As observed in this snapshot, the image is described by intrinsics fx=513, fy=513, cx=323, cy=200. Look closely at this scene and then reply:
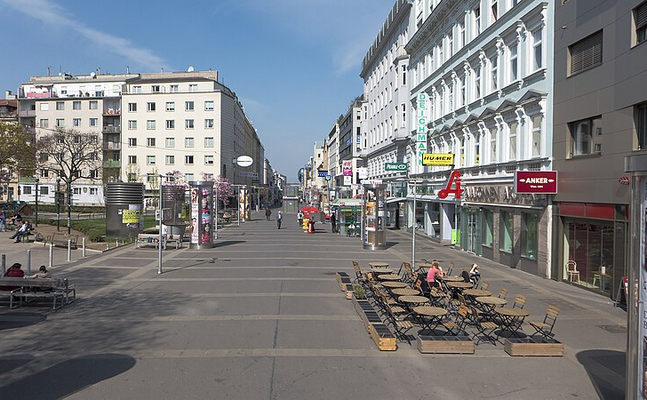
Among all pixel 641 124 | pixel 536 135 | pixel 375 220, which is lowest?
pixel 375 220

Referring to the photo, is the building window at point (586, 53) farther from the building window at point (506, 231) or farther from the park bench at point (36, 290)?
the park bench at point (36, 290)

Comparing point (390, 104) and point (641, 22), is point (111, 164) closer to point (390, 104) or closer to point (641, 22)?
point (390, 104)

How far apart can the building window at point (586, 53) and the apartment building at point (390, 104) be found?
18.0 metres

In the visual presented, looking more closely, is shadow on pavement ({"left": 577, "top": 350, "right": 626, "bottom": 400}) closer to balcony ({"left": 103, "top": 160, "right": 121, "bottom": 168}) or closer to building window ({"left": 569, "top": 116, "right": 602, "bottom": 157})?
building window ({"left": 569, "top": 116, "right": 602, "bottom": 157})

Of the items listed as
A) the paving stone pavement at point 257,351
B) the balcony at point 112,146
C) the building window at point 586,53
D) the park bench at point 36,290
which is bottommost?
the paving stone pavement at point 257,351

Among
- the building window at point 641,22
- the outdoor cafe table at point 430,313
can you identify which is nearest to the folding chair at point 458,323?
the outdoor cafe table at point 430,313

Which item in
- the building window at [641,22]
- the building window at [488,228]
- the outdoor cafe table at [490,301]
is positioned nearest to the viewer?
the outdoor cafe table at [490,301]

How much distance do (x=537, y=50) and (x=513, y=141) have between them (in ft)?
13.4

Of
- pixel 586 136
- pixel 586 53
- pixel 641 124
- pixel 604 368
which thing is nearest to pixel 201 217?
pixel 586 136

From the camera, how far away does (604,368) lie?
29.7ft

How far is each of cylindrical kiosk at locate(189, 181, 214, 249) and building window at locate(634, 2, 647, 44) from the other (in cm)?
2165

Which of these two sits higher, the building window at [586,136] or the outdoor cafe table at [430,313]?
the building window at [586,136]

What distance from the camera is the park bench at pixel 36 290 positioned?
13.0m

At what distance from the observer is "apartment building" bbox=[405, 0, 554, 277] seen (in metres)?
20.2
